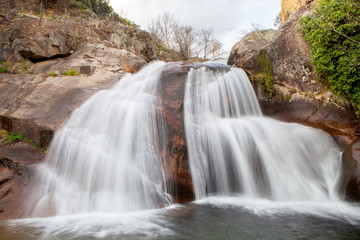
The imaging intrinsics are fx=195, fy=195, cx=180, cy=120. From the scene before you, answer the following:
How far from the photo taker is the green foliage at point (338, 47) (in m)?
6.71

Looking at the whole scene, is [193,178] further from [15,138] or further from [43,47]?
[43,47]

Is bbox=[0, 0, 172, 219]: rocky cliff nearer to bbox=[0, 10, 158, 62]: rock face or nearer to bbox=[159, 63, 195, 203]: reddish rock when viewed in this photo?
bbox=[0, 10, 158, 62]: rock face

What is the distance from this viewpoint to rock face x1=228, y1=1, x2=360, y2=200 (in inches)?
273

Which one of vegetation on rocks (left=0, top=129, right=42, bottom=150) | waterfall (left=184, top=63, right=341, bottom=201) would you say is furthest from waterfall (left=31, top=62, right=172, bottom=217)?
waterfall (left=184, top=63, right=341, bottom=201)

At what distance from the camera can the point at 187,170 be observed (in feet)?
17.9

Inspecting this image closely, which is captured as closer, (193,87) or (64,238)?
(64,238)

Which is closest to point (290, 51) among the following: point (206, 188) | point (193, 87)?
point (193, 87)

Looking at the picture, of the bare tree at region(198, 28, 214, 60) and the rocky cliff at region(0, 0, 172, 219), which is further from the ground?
the bare tree at region(198, 28, 214, 60)

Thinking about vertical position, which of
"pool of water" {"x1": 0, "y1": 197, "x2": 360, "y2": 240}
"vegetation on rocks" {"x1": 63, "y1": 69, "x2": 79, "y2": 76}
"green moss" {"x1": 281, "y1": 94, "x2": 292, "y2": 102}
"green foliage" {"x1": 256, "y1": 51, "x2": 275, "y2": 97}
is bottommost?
"pool of water" {"x1": 0, "y1": 197, "x2": 360, "y2": 240}

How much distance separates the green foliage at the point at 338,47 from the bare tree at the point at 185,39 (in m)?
20.6

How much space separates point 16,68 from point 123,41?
25.6 ft

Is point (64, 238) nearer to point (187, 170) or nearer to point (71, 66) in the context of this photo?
point (187, 170)

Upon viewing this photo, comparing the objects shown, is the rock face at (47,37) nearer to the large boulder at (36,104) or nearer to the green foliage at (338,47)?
the large boulder at (36,104)

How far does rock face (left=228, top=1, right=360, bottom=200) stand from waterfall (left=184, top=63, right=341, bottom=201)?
0.79 meters
